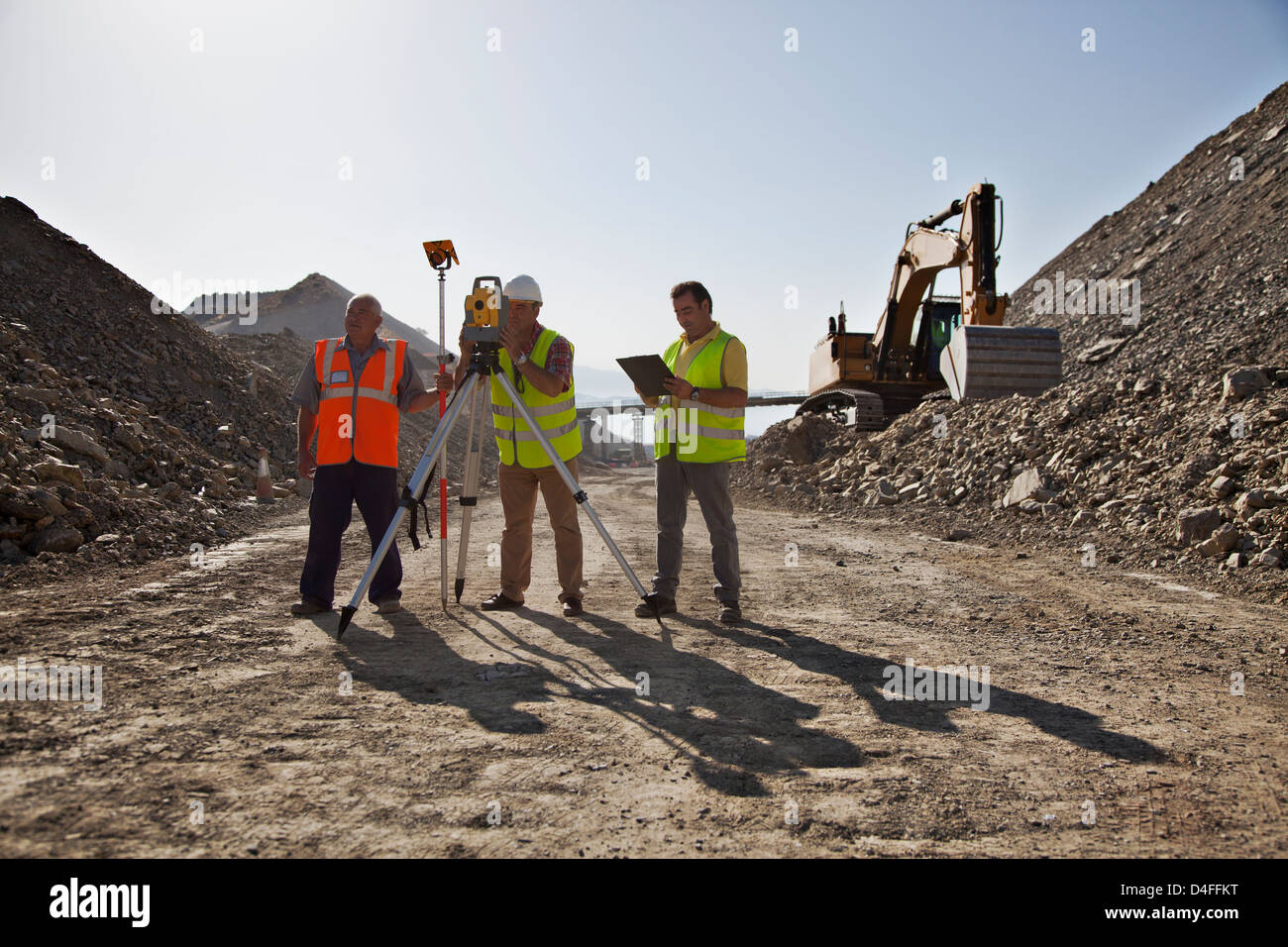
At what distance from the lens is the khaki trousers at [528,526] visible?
203 inches

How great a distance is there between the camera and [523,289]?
16.4 ft

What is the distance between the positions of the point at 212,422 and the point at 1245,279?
1871 cm

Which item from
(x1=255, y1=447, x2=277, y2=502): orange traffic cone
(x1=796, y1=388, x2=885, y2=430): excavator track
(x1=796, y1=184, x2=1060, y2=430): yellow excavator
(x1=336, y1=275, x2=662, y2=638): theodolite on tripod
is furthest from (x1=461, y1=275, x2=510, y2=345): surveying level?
(x1=796, y1=388, x2=885, y2=430): excavator track

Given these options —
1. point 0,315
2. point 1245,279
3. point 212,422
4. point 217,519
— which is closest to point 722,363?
point 217,519

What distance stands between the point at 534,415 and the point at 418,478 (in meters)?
0.93

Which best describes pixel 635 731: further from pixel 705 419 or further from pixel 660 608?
pixel 705 419

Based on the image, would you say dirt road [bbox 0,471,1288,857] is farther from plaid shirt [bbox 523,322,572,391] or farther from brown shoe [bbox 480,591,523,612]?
plaid shirt [bbox 523,322,572,391]

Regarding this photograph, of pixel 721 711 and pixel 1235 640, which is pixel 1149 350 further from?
pixel 721 711

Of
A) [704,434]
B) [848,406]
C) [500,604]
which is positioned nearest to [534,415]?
[704,434]

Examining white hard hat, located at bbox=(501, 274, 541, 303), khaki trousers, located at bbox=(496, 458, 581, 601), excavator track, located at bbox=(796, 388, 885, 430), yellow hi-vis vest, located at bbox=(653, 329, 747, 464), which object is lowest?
khaki trousers, located at bbox=(496, 458, 581, 601)

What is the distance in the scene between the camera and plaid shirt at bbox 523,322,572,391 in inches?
197

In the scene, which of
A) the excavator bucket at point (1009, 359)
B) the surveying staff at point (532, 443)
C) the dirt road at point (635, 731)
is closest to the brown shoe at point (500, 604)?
the surveying staff at point (532, 443)

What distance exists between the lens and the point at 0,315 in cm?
1136

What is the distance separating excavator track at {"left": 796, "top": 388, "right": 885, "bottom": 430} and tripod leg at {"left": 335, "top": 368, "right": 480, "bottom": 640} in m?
12.6
